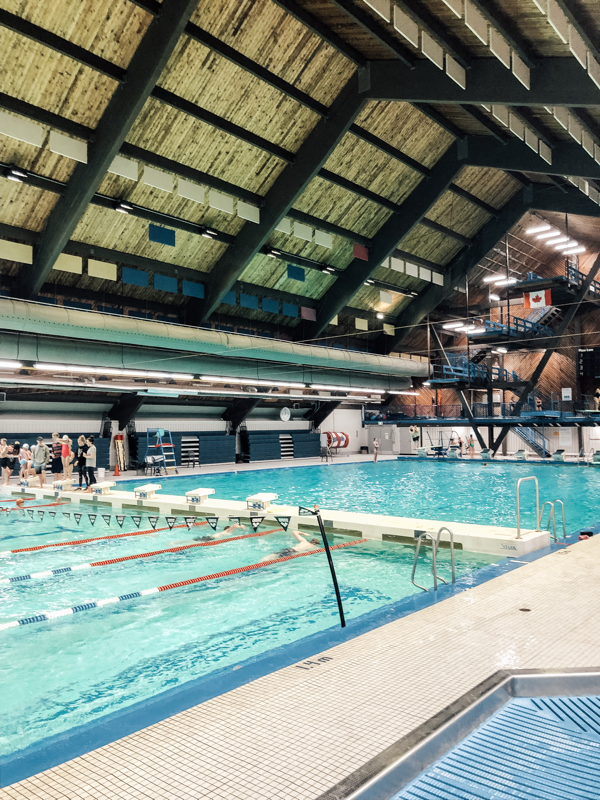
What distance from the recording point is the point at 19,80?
35.2ft

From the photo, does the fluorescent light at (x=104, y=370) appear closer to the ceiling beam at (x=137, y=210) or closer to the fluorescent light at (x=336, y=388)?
the ceiling beam at (x=137, y=210)

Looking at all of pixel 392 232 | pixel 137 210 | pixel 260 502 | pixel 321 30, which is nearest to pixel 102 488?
pixel 260 502

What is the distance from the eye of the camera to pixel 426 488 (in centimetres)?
1608

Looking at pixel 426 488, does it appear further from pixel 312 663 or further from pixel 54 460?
pixel 312 663

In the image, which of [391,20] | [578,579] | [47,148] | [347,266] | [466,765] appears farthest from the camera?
[347,266]

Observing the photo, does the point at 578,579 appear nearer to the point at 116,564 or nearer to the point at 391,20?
the point at 116,564

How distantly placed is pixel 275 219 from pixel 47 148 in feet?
19.3

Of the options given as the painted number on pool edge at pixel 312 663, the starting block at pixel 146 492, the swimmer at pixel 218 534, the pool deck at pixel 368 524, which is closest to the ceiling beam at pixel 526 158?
the pool deck at pixel 368 524

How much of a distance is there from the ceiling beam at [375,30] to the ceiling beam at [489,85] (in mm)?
281

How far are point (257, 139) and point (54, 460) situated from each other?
12511mm

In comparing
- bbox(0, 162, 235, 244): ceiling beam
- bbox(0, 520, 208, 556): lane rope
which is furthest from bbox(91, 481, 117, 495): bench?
bbox(0, 162, 235, 244): ceiling beam

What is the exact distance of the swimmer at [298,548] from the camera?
799cm

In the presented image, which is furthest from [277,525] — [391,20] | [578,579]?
[391,20]

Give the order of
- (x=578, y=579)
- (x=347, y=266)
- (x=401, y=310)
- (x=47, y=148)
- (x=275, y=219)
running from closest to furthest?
1. (x=578, y=579)
2. (x=47, y=148)
3. (x=275, y=219)
4. (x=347, y=266)
5. (x=401, y=310)
